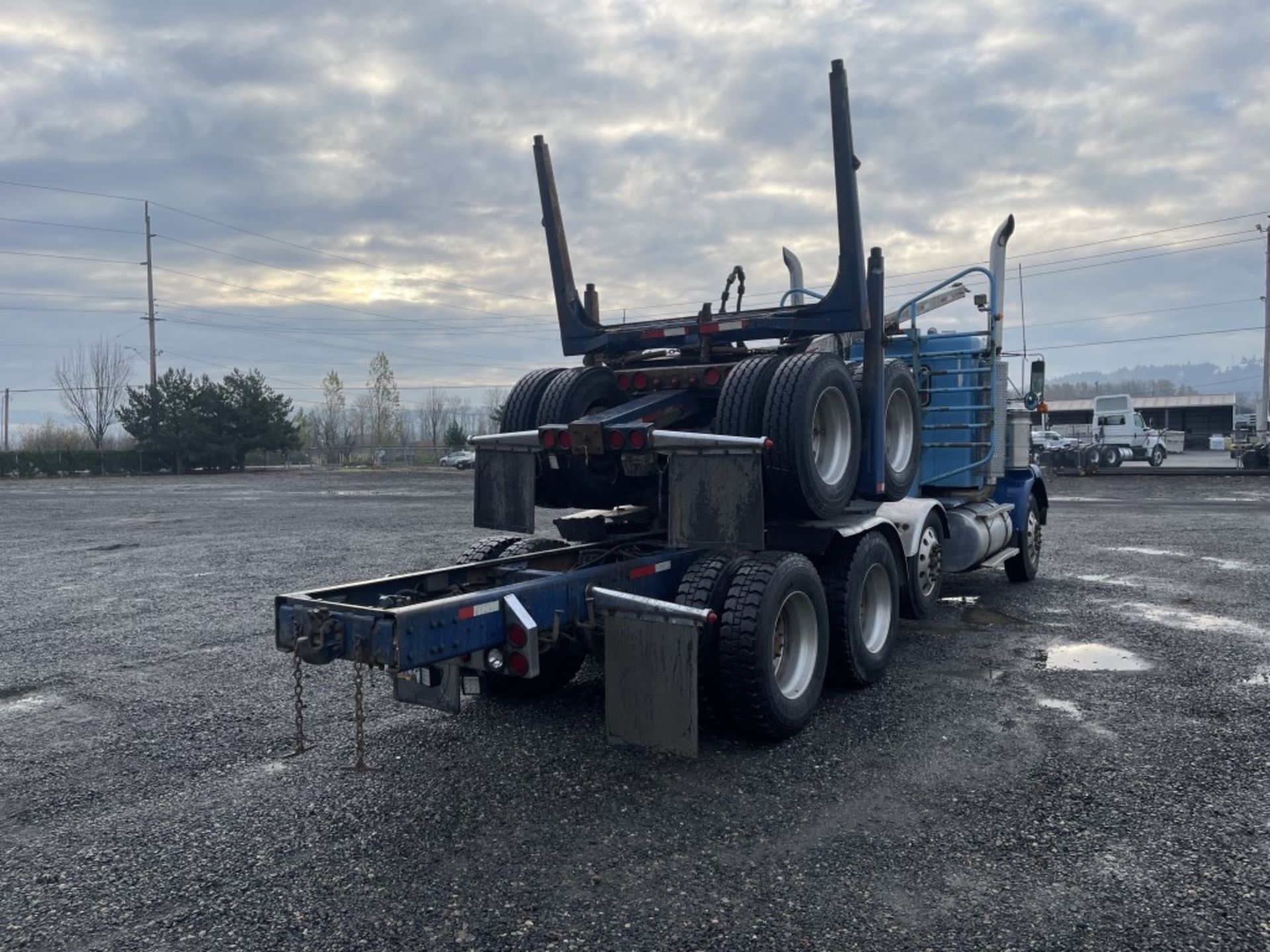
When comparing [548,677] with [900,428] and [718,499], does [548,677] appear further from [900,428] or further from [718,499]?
[900,428]

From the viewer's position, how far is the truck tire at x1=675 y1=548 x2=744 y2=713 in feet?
16.8

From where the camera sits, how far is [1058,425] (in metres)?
66.1

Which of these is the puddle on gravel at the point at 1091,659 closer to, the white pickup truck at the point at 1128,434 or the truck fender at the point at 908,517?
the truck fender at the point at 908,517

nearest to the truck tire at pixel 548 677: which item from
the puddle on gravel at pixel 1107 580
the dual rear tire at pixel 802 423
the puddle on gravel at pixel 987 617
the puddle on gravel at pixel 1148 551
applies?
the dual rear tire at pixel 802 423

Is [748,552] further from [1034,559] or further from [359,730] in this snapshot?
[1034,559]

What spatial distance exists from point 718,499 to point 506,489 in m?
1.70

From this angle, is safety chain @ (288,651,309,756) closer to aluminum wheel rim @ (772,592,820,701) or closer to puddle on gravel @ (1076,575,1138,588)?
aluminum wheel rim @ (772,592,820,701)

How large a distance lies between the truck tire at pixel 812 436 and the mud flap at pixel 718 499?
0.91 feet

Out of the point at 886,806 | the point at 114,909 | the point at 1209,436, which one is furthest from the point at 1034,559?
the point at 1209,436

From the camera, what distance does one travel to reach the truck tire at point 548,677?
6.09 meters

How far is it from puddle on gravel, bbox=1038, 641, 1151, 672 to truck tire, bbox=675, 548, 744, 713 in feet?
10.2

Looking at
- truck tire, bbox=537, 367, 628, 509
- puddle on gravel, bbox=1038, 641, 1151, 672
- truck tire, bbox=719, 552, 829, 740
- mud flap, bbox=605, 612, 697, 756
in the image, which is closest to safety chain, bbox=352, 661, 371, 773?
mud flap, bbox=605, 612, 697, 756

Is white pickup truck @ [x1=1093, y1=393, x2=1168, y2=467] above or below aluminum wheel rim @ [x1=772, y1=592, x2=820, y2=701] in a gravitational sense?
above

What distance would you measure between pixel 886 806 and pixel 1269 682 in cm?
375
